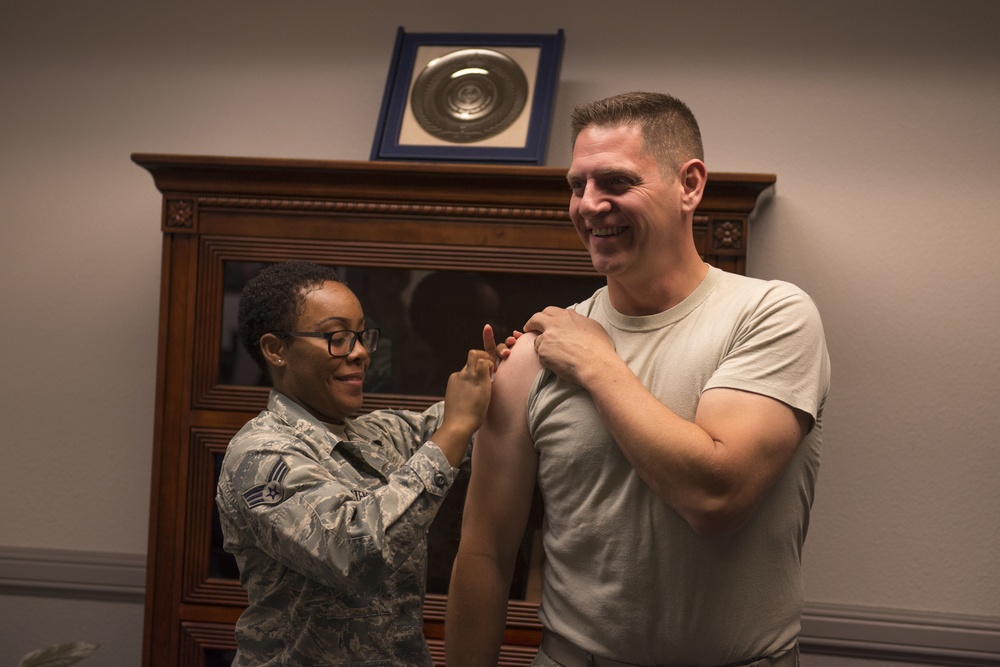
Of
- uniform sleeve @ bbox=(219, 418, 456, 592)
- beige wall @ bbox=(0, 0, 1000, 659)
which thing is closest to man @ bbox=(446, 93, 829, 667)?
uniform sleeve @ bbox=(219, 418, 456, 592)

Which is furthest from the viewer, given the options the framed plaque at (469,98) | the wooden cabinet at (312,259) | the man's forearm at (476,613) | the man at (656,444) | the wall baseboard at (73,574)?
the wall baseboard at (73,574)

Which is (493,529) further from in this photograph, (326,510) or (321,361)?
(321,361)

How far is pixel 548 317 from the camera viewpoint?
1460 millimetres

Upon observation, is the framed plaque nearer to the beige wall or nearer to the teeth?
the beige wall

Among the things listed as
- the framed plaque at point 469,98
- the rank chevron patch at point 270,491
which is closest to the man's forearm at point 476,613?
the rank chevron patch at point 270,491

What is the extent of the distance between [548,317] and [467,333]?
0.83 metres

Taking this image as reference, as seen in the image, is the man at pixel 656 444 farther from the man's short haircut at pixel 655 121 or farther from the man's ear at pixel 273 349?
the man's ear at pixel 273 349

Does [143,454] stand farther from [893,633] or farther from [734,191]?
[893,633]

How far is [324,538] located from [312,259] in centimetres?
95

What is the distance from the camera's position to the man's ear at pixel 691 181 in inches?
55.3

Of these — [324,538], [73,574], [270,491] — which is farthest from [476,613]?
[73,574]

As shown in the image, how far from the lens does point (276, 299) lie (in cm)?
179

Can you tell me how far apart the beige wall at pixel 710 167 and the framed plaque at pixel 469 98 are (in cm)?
15

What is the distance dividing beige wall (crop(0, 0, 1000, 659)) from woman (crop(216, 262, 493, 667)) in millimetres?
1106
